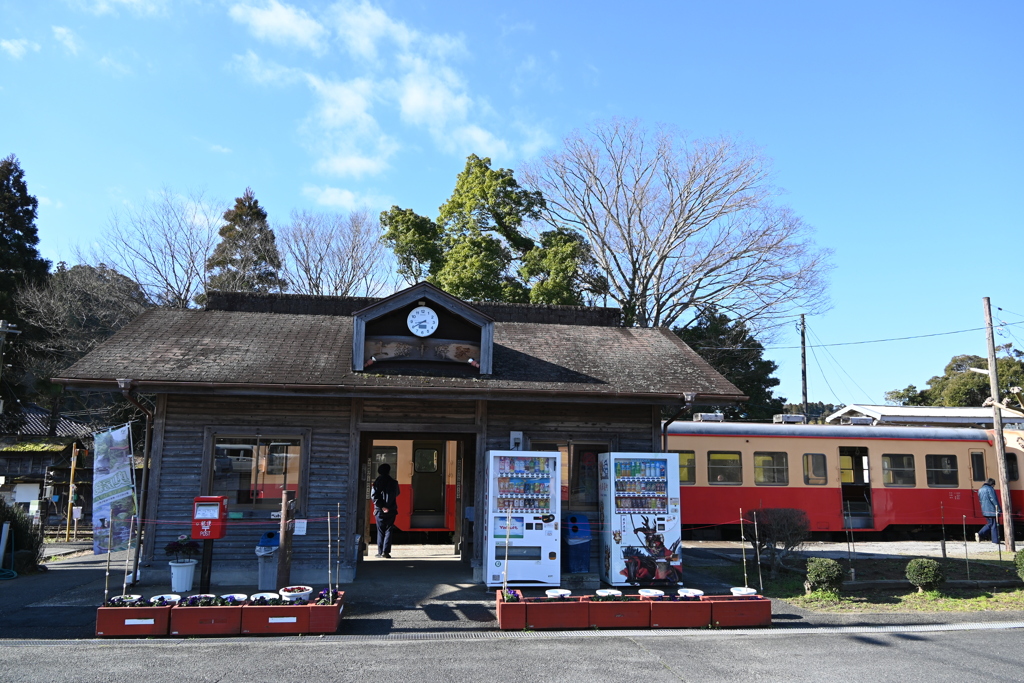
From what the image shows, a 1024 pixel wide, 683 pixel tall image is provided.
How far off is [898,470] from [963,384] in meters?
27.4

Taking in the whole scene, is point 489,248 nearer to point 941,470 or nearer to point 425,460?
point 425,460

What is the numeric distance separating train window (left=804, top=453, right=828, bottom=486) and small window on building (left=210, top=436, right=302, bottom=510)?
43.5ft

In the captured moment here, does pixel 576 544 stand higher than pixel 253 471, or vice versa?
pixel 253 471

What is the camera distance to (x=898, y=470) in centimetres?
1847

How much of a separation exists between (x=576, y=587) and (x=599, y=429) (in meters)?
2.68

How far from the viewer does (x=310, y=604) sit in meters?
8.09

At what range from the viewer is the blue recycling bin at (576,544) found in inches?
428

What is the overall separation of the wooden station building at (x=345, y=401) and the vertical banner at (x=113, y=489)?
757 millimetres

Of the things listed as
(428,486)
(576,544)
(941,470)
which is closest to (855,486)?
(941,470)

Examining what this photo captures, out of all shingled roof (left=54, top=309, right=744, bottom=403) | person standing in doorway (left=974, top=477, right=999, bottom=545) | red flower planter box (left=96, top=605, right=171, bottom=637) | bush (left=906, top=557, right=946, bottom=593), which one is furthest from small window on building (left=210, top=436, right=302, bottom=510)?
person standing in doorway (left=974, top=477, right=999, bottom=545)

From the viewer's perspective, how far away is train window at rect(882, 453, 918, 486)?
18.4 metres

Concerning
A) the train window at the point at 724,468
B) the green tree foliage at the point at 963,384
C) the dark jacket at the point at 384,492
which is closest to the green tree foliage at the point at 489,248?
the train window at the point at 724,468

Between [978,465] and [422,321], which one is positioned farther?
[978,465]

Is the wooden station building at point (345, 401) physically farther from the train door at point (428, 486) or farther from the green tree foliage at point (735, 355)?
the green tree foliage at point (735, 355)
